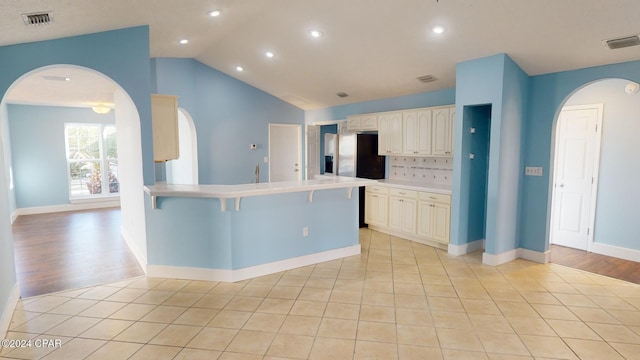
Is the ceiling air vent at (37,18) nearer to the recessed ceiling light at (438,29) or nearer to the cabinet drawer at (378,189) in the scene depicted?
the recessed ceiling light at (438,29)

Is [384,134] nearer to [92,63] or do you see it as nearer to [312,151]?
[312,151]

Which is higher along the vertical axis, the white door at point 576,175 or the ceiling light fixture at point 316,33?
the ceiling light fixture at point 316,33

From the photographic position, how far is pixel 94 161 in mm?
8312

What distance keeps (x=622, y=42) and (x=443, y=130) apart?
211 centimetres

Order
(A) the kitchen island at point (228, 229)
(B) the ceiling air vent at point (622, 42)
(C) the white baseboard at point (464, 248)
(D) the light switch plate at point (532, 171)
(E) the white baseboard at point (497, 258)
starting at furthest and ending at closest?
(C) the white baseboard at point (464, 248)
(D) the light switch plate at point (532, 171)
(E) the white baseboard at point (497, 258)
(A) the kitchen island at point (228, 229)
(B) the ceiling air vent at point (622, 42)

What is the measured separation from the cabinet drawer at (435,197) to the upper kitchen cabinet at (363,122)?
63.1 inches

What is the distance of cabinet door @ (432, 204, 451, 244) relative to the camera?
4.81 metres

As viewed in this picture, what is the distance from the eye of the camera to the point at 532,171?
4480mm

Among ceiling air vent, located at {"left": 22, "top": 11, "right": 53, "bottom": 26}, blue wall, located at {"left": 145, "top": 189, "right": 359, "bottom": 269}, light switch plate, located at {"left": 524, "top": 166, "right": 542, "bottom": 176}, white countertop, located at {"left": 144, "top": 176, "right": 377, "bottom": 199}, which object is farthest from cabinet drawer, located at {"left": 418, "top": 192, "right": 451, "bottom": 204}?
ceiling air vent, located at {"left": 22, "top": 11, "right": 53, "bottom": 26}

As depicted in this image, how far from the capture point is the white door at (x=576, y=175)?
Answer: 4789mm

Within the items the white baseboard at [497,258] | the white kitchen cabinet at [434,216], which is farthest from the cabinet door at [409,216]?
the white baseboard at [497,258]

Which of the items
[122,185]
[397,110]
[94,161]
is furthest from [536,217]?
[94,161]

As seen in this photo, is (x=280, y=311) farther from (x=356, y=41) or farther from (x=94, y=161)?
(x=94, y=161)

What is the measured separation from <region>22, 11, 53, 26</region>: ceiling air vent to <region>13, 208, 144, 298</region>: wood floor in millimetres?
2531
